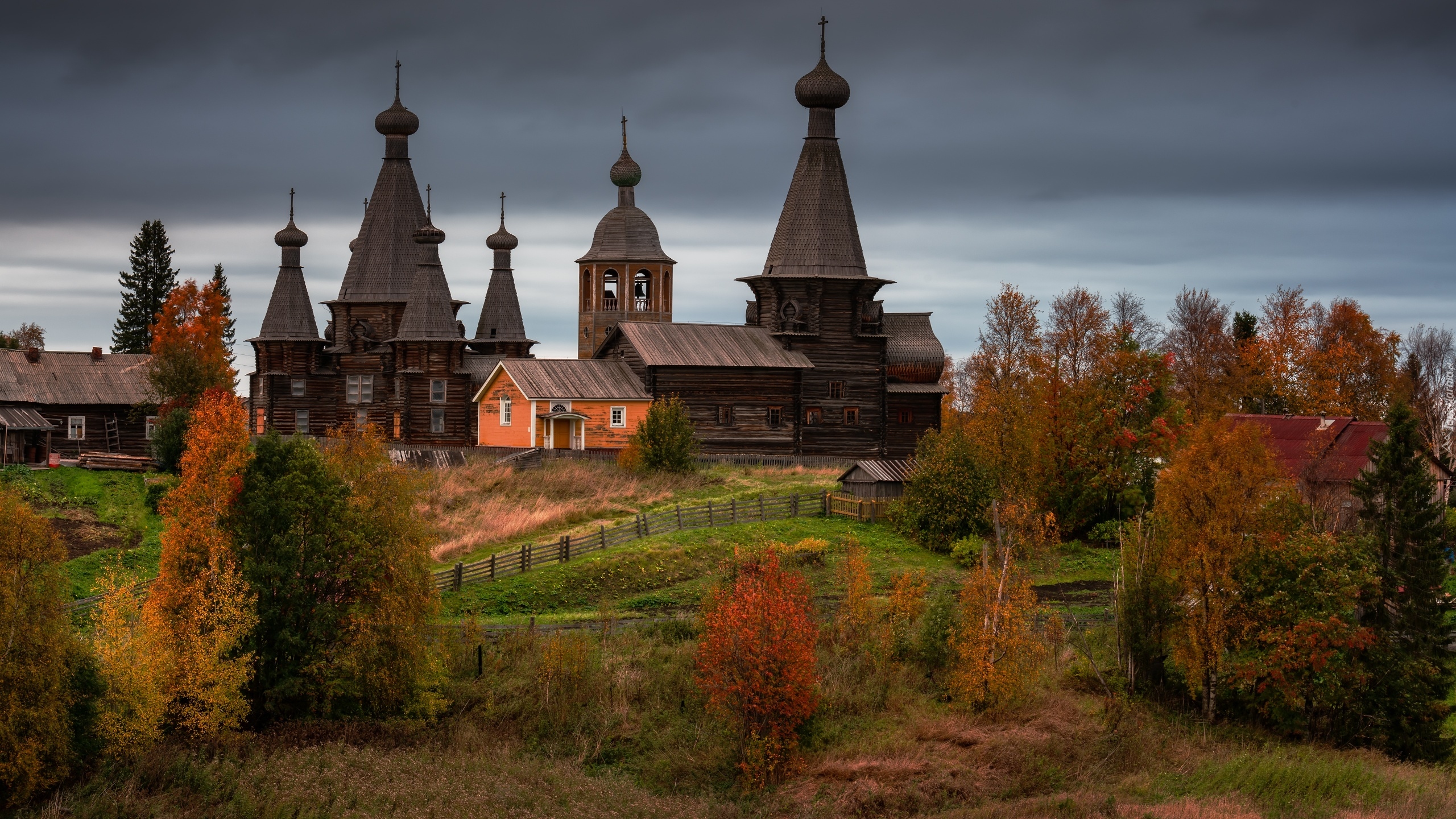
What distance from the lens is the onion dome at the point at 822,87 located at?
51844mm

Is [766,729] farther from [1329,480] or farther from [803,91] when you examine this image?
[803,91]

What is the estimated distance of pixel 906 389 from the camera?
5300cm

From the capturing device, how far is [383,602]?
23406 millimetres

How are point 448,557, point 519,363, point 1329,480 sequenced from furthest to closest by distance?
point 519,363, point 1329,480, point 448,557

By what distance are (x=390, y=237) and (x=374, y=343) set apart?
167 inches

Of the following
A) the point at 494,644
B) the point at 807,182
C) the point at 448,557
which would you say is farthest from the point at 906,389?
the point at 494,644

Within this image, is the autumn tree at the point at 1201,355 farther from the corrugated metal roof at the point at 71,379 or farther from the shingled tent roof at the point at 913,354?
the corrugated metal roof at the point at 71,379

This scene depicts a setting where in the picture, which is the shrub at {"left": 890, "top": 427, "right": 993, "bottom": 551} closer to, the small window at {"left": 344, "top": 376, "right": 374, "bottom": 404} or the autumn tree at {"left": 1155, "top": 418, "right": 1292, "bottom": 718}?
the autumn tree at {"left": 1155, "top": 418, "right": 1292, "bottom": 718}

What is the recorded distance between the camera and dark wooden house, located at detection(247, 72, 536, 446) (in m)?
53.6

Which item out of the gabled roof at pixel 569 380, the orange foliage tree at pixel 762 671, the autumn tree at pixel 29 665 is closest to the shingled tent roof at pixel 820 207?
the gabled roof at pixel 569 380

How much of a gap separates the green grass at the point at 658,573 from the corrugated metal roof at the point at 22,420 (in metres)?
23.6

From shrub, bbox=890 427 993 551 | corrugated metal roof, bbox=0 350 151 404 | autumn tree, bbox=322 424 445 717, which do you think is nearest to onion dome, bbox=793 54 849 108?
shrub, bbox=890 427 993 551

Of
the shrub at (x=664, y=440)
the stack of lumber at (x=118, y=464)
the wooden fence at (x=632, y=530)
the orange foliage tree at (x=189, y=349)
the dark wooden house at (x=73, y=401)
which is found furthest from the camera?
the dark wooden house at (x=73, y=401)

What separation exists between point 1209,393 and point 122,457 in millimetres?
37425
